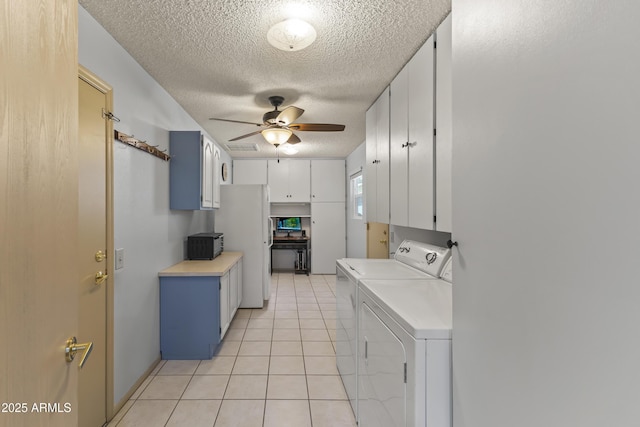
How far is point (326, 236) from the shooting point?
237 inches

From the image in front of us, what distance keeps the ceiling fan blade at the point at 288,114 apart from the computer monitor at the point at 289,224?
3684 millimetres

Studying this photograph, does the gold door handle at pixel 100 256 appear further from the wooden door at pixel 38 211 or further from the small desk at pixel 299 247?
the small desk at pixel 299 247

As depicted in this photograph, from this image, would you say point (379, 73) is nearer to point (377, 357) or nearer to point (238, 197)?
point (377, 357)

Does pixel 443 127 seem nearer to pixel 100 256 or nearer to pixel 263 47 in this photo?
pixel 263 47

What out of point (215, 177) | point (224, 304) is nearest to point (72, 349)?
point (224, 304)

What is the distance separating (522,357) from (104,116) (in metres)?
2.32

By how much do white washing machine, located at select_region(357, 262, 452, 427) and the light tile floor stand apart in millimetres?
512

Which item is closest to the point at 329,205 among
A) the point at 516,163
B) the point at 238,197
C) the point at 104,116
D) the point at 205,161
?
the point at 238,197

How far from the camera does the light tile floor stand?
6.18 ft

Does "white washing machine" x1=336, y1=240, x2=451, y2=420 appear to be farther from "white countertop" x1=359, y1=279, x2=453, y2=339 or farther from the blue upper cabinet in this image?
the blue upper cabinet

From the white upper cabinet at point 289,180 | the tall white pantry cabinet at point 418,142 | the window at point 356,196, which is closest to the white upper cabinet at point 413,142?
the tall white pantry cabinet at point 418,142

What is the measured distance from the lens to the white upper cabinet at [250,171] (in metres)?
5.95

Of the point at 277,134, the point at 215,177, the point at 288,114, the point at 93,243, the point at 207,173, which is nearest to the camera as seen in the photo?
the point at 93,243

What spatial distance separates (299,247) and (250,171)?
1910 mm
